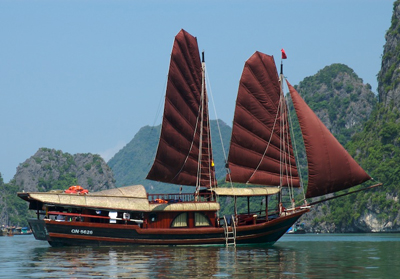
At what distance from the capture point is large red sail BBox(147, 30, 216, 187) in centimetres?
4841

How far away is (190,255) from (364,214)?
91913mm

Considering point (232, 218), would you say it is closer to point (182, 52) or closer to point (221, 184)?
point (182, 52)

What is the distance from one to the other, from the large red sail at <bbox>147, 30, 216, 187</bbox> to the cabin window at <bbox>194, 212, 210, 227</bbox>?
3.19m

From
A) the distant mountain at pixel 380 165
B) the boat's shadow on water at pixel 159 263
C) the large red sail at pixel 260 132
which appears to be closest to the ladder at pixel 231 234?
the large red sail at pixel 260 132

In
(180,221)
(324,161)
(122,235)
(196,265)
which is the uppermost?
(324,161)

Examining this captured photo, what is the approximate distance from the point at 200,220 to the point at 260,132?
7.71 m

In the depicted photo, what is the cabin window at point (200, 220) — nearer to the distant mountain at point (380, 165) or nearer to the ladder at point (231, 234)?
the ladder at point (231, 234)

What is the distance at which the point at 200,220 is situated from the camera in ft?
153

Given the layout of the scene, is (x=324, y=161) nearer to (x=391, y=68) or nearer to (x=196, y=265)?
(x=196, y=265)

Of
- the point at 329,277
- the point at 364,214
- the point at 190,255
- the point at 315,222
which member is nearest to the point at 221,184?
the point at 315,222

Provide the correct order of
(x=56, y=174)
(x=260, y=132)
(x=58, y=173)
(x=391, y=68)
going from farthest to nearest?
(x=58, y=173)
(x=56, y=174)
(x=391, y=68)
(x=260, y=132)

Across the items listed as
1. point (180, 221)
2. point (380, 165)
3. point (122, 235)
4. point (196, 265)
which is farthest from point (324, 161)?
point (380, 165)

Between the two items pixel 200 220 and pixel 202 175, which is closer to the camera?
pixel 200 220

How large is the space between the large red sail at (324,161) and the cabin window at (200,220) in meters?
6.84
